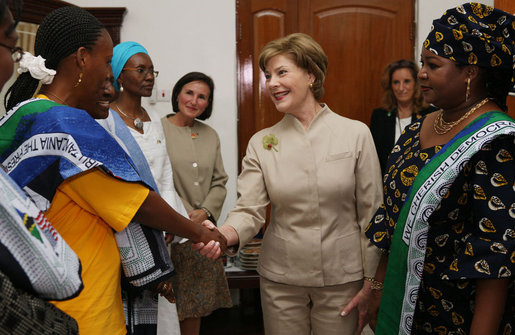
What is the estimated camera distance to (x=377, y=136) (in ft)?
11.5

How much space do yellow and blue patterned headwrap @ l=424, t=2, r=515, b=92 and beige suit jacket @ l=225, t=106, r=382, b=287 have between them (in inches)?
26.2

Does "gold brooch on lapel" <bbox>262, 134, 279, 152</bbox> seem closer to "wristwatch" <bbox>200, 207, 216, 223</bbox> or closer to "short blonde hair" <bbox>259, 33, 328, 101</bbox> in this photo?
"short blonde hair" <bbox>259, 33, 328, 101</bbox>

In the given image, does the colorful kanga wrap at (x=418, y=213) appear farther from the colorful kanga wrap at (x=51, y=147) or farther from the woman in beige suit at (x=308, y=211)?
the colorful kanga wrap at (x=51, y=147)

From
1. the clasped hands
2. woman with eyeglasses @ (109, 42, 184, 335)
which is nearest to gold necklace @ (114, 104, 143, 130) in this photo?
woman with eyeglasses @ (109, 42, 184, 335)

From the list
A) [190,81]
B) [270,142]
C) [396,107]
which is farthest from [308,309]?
[396,107]

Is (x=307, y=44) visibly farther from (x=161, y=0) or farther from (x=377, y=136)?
(x=161, y=0)

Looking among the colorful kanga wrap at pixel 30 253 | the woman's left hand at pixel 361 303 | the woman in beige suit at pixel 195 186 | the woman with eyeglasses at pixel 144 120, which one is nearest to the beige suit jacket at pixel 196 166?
the woman in beige suit at pixel 195 186

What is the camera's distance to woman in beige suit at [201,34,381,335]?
1900mm

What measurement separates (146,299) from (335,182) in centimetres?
83

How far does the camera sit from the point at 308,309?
6.44 ft

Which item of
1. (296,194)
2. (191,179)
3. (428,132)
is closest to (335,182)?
(296,194)

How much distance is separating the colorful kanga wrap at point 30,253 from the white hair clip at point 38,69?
1.85 feet

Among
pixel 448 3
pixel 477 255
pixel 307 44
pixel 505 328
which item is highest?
pixel 448 3

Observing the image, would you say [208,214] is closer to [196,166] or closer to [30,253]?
[196,166]
